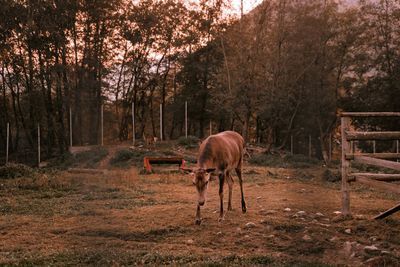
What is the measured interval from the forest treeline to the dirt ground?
21.2 meters

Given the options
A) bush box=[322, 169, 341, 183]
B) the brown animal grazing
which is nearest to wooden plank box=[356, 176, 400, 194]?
the brown animal grazing

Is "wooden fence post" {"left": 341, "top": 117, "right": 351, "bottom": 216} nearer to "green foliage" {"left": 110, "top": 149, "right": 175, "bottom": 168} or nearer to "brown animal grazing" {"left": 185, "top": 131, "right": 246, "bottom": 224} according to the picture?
"brown animal grazing" {"left": 185, "top": 131, "right": 246, "bottom": 224}

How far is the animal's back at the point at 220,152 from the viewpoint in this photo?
10.2 metres

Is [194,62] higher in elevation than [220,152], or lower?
higher

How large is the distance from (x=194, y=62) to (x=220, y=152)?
37.7 metres

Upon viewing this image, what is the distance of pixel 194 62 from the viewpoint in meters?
47.6

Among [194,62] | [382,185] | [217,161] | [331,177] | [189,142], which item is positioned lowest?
[331,177]

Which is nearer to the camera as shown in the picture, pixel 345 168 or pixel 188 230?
pixel 188 230

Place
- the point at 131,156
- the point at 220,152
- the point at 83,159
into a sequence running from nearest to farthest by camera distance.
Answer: the point at 220,152 < the point at 131,156 < the point at 83,159

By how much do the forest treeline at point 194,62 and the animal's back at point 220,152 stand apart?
2207cm

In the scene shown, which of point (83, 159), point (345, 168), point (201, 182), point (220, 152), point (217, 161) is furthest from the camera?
point (83, 159)

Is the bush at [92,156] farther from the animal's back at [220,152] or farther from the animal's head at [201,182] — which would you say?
the animal's head at [201,182]

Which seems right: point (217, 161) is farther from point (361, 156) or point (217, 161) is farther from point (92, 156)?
point (92, 156)

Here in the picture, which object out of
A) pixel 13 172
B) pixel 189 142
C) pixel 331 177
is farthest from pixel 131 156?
pixel 331 177
